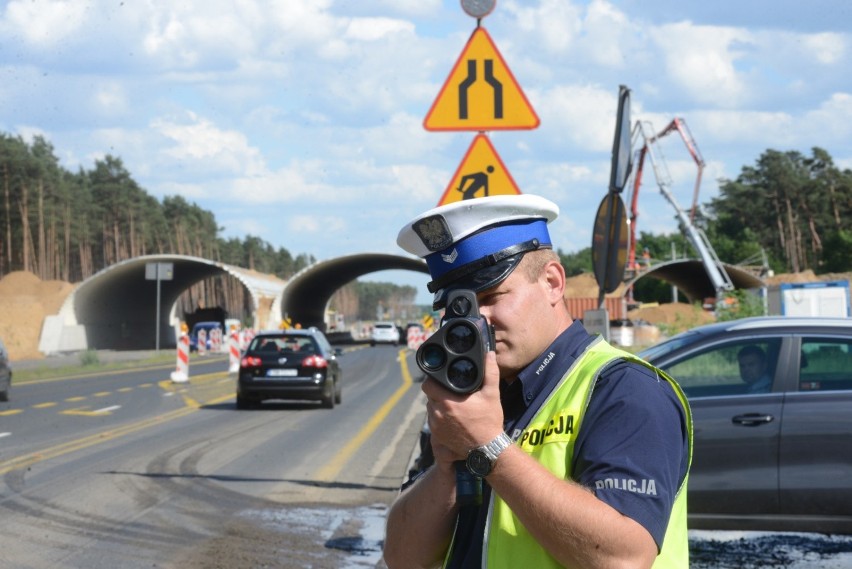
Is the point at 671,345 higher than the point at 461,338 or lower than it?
lower

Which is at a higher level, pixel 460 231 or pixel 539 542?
pixel 460 231

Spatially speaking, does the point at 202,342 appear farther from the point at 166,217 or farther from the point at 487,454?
the point at 166,217

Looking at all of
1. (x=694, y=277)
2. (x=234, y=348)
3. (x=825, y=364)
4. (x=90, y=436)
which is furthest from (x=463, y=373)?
(x=694, y=277)

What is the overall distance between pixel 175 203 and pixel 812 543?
459 ft

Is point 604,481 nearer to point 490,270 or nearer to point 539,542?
point 539,542

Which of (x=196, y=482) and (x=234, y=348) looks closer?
(x=196, y=482)

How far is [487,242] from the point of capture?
260 cm

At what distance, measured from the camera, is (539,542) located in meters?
2.31

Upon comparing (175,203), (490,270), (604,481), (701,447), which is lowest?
(701,447)

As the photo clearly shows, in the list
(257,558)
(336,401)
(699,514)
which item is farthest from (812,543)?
(336,401)

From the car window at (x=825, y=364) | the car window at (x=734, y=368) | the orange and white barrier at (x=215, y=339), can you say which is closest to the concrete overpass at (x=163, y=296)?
the orange and white barrier at (x=215, y=339)

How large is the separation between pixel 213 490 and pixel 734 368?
5.55 m

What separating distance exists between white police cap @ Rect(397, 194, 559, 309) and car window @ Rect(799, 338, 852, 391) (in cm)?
601

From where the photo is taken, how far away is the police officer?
2303mm
